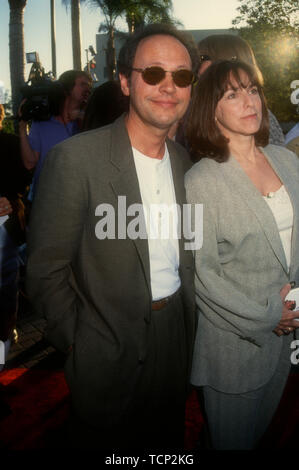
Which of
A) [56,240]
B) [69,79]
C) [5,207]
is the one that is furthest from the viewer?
[69,79]

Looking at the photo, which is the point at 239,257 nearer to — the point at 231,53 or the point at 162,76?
the point at 162,76

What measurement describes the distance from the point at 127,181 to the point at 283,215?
0.81 metres

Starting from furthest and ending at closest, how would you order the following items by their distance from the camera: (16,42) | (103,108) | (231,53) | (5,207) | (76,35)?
(76,35), (16,42), (5,207), (103,108), (231,53)

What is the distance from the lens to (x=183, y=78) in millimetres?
1943

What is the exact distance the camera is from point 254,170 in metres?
2.13

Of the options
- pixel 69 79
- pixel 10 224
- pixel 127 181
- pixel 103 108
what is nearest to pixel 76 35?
pixel 69 79

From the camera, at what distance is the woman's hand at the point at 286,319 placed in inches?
78.8

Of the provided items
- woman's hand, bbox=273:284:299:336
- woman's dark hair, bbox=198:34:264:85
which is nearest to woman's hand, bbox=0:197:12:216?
woman's dark hair, bbox=198:34:264:85

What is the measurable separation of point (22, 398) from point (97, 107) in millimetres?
2502

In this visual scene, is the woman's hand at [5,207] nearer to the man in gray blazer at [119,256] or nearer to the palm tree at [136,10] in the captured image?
the man in gray blazer at [119,256]

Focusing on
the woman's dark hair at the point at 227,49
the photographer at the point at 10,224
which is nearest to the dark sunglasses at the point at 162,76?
the woman's dark hair at the point at 227,49

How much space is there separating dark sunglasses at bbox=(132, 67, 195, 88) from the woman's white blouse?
0.70 meters
